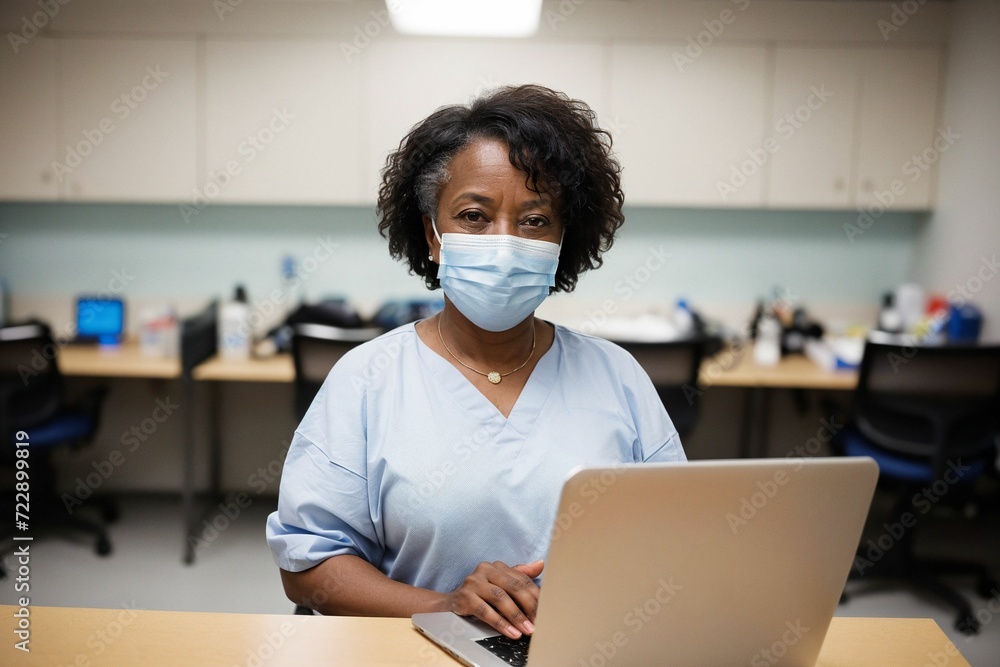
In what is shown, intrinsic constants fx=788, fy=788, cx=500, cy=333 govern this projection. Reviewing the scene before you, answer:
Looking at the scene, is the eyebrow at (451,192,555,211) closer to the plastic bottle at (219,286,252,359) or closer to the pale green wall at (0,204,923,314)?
the plastic bottle at (219,286,252,359)

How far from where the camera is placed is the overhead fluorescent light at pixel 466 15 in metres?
2.43

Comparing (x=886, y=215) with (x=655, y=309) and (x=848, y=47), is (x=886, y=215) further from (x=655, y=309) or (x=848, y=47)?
(x=655, y=309)

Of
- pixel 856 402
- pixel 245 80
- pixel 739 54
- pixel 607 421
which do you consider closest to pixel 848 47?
pixel 739 54

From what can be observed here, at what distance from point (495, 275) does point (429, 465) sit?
1.04ft

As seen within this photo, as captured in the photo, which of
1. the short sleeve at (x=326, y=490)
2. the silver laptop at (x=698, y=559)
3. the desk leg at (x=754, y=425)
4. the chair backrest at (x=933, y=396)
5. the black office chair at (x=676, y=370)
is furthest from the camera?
the desk leg at (x=754, y=425)

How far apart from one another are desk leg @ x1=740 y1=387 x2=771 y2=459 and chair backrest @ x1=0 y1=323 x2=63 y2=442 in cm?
278

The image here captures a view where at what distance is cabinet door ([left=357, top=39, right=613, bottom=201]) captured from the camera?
3326mm

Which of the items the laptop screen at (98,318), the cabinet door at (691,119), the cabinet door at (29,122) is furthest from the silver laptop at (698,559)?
the cabinet door at (29,122)

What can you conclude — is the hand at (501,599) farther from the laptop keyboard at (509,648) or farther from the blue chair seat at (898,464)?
the blue chair seat at (898,464)

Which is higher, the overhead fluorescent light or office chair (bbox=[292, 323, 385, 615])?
the overhead fluorescent light

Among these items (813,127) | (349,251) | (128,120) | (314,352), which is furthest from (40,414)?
(813,127)

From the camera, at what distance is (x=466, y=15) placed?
2.48 m

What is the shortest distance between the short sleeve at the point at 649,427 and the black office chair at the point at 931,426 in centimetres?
154

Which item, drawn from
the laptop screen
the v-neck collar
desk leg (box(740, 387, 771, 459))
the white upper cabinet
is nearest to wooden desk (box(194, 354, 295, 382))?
the laptop screen
